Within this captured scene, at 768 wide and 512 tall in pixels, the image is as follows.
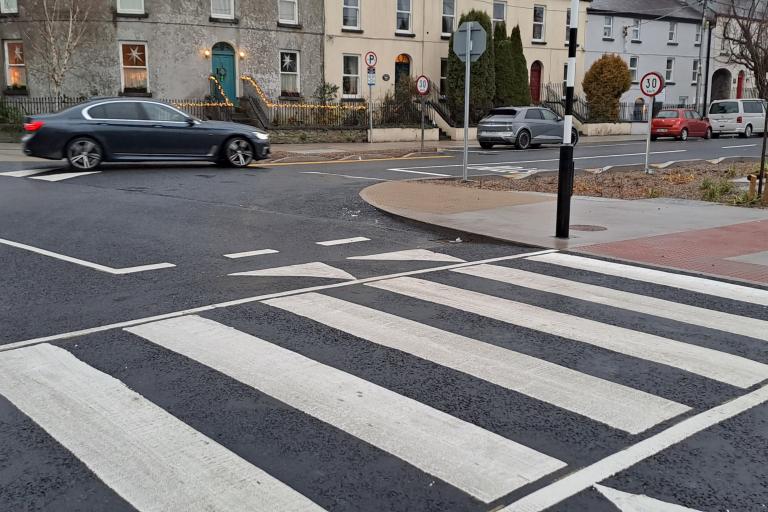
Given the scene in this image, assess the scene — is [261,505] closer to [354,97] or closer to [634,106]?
[354,97]

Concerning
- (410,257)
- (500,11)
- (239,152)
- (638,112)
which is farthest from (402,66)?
(410,257)

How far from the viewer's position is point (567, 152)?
9.47 metres

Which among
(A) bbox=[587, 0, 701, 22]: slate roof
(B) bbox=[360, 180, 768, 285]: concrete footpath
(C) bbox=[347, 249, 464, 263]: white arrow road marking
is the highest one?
(A) bbox=[587, 0, 701, 22]: slate roof

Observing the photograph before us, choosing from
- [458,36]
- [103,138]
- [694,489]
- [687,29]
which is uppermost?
[687,29]

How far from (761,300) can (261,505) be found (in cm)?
542

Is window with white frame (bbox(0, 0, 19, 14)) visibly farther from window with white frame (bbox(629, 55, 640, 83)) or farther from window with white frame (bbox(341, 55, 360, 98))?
window with white frame (bbox(629, 55, 640, 83))

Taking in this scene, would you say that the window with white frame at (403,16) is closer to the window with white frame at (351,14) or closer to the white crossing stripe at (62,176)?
the window with white frame at (351,14)

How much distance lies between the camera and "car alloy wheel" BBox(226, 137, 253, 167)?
18.7 metres

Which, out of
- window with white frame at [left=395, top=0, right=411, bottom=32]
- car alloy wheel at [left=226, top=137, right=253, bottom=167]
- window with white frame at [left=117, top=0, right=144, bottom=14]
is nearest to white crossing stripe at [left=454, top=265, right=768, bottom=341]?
car alloy wheel at [left=226, top=137, right=253, bottom=167]

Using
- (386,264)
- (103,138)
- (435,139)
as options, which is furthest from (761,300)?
(435,139)

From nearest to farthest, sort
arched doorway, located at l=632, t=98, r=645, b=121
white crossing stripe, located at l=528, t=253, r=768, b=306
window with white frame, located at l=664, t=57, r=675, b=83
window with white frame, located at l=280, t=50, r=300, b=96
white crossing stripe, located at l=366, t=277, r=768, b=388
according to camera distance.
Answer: white crossing stripe, located at l=366, t=277, r=768, b=388, white crossing stripe, located at l=528, t=253, r=768, b=306, window with white frame, located at l=280, t=50, r=300, b=96, arched doorway, located at l=632, t=98, r=645, b=121, window with white frame, located at l=664, t=57, r=675, b=83

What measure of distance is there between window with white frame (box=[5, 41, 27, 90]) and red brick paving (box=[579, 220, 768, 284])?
2711 centimetres

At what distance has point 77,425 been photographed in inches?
163

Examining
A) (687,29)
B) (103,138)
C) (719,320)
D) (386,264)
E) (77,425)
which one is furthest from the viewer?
(687,29)
